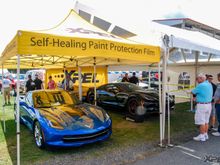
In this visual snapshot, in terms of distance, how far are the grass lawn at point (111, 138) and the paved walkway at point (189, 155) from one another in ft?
2.50

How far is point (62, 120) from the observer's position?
483 cm

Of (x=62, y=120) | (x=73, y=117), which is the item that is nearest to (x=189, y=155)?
(x=73, y=117)

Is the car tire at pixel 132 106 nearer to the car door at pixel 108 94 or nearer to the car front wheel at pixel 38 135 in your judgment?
the car door at pixel 108 94

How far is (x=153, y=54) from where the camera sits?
5.18 meters

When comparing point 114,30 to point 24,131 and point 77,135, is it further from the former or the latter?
point 24,131

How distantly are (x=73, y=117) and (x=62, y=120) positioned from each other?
1.03ft

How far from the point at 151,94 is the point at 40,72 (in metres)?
13.8

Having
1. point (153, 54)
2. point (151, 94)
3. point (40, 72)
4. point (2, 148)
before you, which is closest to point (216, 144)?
point (153, 54)

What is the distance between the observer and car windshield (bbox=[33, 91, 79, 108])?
579 cm

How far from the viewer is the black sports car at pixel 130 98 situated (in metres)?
7.87

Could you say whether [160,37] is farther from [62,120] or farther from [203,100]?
[62,120]

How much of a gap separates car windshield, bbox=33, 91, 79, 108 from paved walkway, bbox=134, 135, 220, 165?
9.37ft

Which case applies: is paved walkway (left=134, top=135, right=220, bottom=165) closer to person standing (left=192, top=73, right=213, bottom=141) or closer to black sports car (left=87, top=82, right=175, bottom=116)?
person standing (left=192, top=73, right=213, bottom=141)

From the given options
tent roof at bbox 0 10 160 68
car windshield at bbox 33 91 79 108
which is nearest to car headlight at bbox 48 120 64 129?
car windshield at bbox 33 91 79 108
